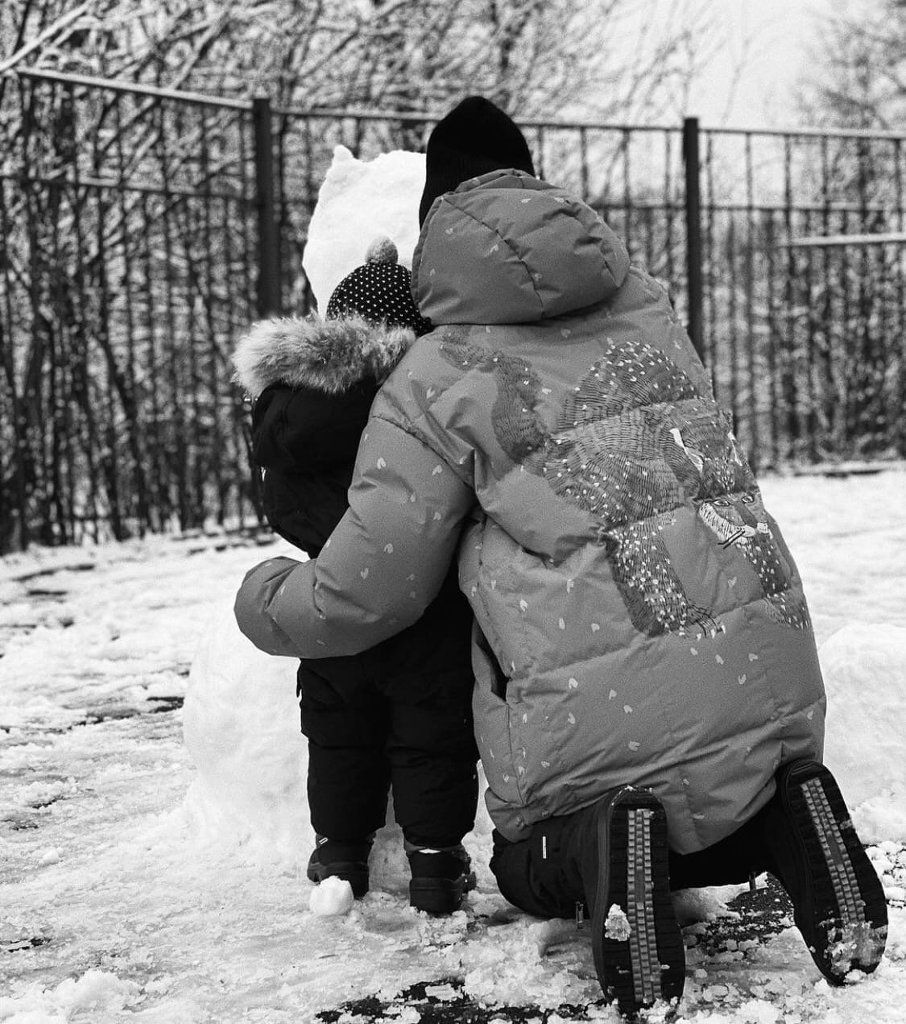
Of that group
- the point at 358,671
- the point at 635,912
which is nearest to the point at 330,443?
the point at 358,671

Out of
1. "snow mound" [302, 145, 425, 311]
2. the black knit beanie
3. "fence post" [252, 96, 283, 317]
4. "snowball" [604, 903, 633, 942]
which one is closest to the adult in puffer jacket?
"snowball" [604, 903, 633, 942]

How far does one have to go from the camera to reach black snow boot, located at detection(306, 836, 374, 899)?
2.26 m

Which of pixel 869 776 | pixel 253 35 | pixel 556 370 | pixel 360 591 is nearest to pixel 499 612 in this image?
pixel 360 591

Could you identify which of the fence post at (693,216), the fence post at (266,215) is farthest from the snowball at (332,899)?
the fence post at (693,216)

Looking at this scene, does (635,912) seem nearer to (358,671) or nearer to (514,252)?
(358,671)

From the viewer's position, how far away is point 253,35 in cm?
815

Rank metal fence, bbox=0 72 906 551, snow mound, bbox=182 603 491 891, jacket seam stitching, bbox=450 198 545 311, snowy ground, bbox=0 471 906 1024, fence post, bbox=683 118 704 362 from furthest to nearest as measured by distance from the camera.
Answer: fence post, bbox=683 118 704 362 < metal fence, bbox=0 72 906 551 < snow mound, bbox=182 603 491 891 < jacket seam stitching, bbox=450 198 545 311 < snowy ground, bbox=0 471 906 1024

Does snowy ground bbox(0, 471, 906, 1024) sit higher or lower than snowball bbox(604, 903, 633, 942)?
lower

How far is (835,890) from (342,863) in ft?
2.84

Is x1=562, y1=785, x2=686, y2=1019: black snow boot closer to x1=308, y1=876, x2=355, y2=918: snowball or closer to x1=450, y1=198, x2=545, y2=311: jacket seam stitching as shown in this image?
x1=308, y1=876, x2=355, y2=918: snowball

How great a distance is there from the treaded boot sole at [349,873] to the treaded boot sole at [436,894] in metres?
0.10

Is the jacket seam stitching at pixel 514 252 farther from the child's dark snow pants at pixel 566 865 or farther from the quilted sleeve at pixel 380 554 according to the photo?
the child's dark snow pants at pixel 566 865

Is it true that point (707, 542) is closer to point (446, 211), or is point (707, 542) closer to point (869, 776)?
point (446, 211)

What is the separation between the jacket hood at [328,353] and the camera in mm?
2170
